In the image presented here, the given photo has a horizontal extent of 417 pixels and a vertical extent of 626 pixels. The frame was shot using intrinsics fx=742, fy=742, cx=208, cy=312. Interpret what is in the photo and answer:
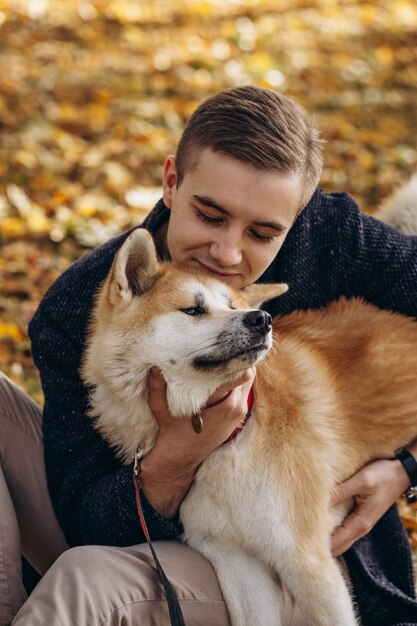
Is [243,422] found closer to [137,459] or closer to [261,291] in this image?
[137,459]

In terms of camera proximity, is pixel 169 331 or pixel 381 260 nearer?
pixel 169 331

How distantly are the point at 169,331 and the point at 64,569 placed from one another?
0.77 meters

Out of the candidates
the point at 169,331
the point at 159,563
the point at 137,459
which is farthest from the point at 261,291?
the point at 159,563

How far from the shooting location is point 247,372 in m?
2.31

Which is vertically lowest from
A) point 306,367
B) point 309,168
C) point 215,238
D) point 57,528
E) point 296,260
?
point 57,528

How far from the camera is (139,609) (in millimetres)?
2184

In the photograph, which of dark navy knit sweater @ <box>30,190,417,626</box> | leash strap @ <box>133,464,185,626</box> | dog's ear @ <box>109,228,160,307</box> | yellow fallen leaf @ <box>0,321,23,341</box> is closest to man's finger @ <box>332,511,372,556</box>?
dark navy knit sweater @ <box>30,190,417,626</box>

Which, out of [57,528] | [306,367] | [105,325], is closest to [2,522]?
[57,528]

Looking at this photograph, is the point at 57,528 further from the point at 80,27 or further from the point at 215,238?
the point at 80,27

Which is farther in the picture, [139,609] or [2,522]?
[2,522]

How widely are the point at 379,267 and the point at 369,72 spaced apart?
562cm

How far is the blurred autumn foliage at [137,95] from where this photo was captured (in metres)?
5.05

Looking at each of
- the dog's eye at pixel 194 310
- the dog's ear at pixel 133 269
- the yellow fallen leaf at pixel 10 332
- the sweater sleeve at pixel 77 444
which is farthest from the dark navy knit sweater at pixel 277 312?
the yellow fallen leaf at pixel 10 332

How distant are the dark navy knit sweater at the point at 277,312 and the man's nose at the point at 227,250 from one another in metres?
0.38
